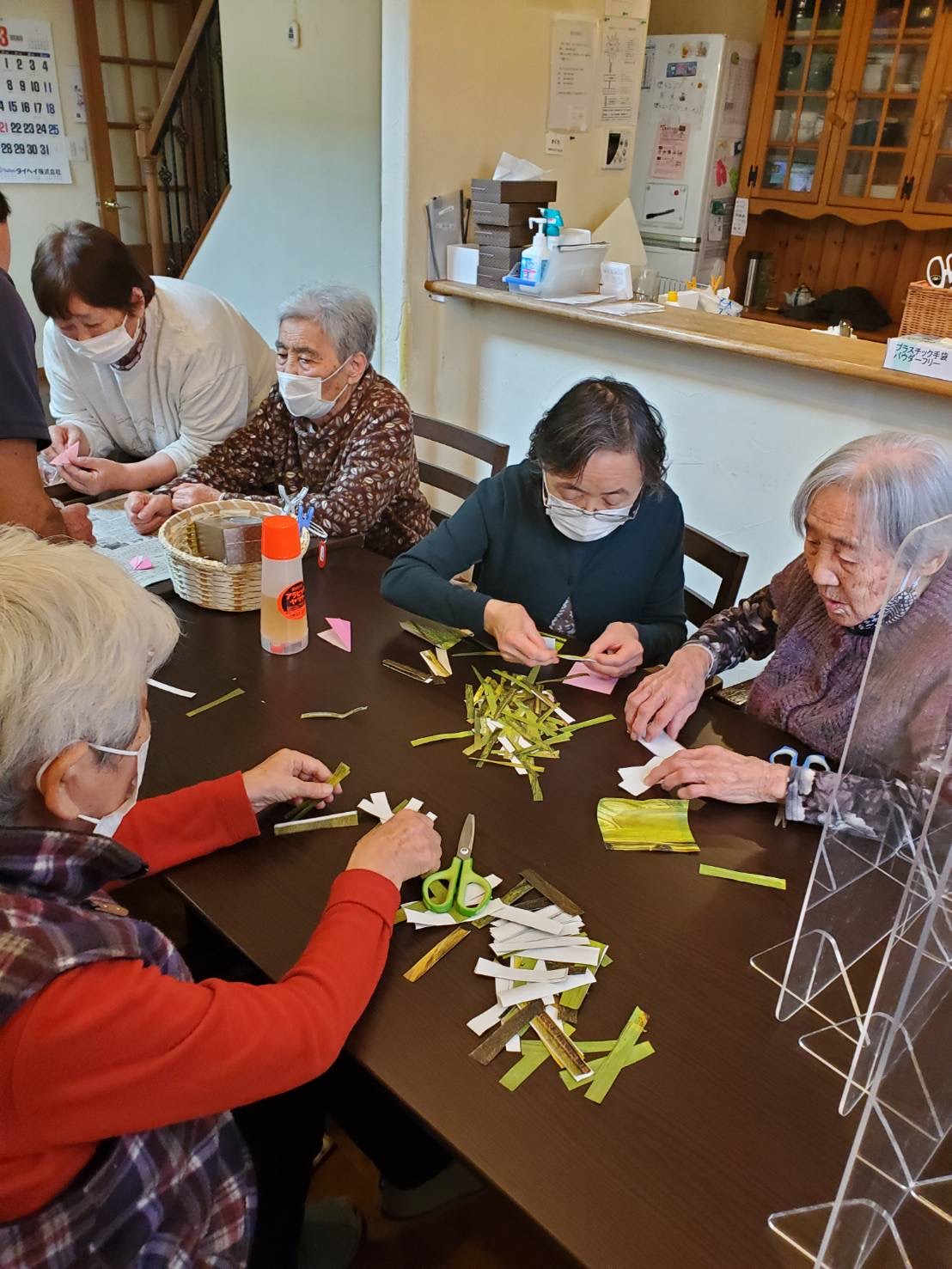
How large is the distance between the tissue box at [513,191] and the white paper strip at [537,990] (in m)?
2.72

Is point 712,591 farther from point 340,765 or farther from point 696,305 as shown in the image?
point 340,765

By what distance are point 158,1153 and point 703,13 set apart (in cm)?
553

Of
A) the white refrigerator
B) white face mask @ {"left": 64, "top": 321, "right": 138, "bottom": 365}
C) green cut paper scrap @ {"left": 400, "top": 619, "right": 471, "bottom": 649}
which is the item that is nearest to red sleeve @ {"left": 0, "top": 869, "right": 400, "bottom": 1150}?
green cut paper scrap @ {"left": 400, "top": 619, "right": 471, "bottom": 649}

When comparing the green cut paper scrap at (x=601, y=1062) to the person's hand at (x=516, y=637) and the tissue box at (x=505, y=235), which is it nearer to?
the person's hand at (x=516, y=637)

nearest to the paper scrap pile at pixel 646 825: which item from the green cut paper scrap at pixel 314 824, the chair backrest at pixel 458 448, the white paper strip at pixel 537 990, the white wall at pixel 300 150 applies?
the white paper strip at pixel 537 990

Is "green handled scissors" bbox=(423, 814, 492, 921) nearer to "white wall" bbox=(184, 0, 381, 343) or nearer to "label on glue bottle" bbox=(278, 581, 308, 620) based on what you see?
"label on glue bottle" bbox=(278, 581, 308, 620)

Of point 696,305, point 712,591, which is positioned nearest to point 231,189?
point 696,305

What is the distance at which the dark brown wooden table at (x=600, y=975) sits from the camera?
0.77m

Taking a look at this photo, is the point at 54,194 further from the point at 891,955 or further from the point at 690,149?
the point at 891,955

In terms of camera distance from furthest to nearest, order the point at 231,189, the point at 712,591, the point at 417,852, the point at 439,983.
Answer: the point at 231,189 < the point at 712,591 < the point at 417,852 < the point at 439,983

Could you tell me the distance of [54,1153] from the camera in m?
0.77

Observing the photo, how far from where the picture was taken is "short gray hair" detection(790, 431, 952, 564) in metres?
1.31

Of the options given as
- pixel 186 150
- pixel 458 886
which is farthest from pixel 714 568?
pixel 186 150

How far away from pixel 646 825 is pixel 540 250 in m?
2.34
